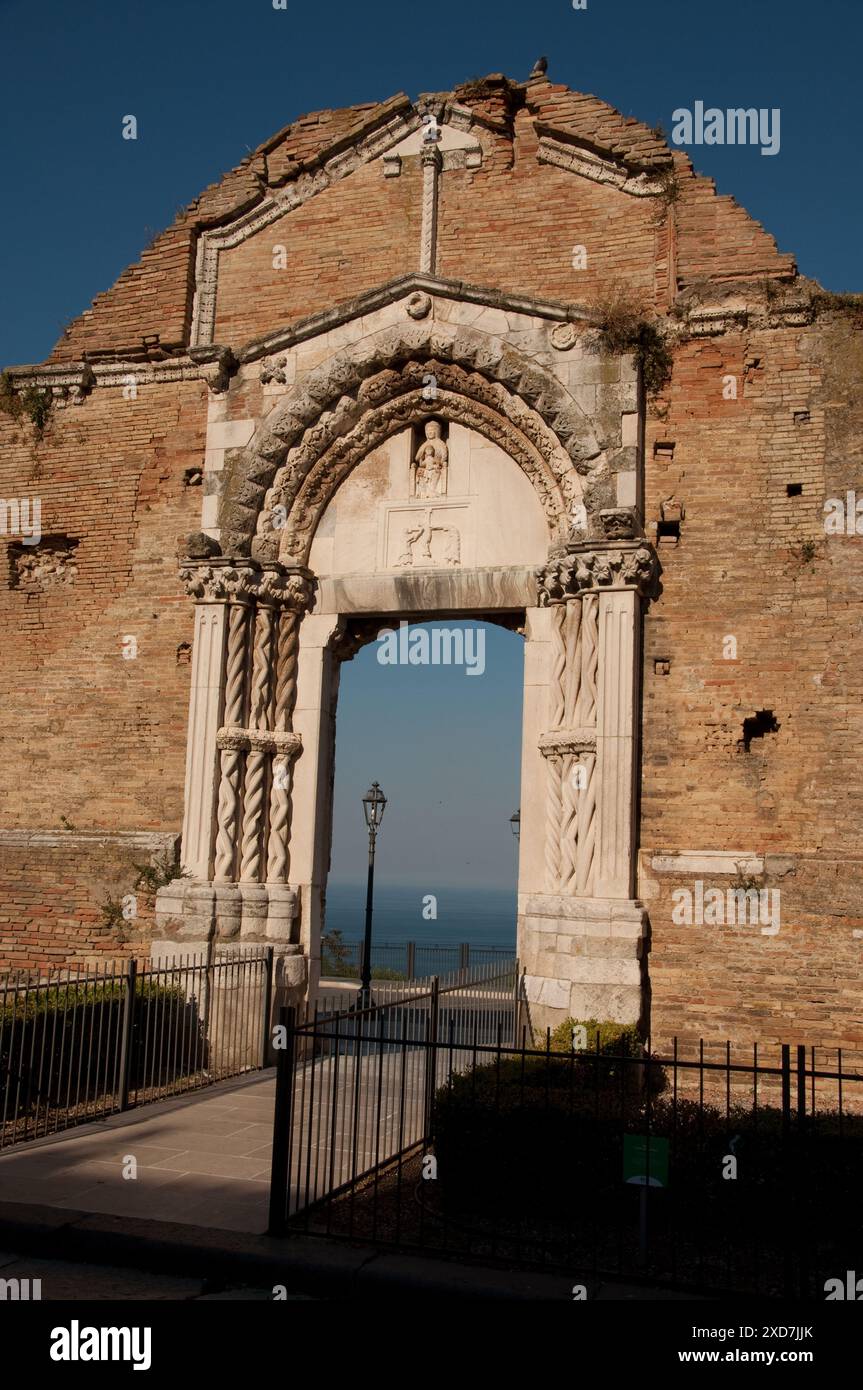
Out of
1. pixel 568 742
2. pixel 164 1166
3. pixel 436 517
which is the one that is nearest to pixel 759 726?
pixel 568 742

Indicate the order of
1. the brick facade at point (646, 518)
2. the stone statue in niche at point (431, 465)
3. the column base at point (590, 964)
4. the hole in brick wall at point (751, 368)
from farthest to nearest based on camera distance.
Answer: the stone statue in niche at point (431, 465) < the hole in brick wall at point (751, 368) < the brick facade at point (646, 518) < the column base at point (590, 964)

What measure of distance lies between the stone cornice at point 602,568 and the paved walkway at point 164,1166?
5.81m

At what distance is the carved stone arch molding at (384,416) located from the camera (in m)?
12.6

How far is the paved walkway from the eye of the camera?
6.94m

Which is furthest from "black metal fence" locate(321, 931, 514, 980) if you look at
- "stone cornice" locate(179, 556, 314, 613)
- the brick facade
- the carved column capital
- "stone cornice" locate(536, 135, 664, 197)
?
"stone cornice" locate(536, 135, 664, 197)

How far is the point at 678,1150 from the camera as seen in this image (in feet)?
22.3

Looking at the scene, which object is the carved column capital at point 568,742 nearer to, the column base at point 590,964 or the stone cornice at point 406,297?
the column base at point 590,964

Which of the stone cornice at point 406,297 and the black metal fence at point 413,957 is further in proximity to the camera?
the black metal fence at point 413,957

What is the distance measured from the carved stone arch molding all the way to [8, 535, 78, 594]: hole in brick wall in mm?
2449

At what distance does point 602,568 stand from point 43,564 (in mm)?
7235

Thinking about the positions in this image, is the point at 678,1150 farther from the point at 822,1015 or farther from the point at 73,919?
the point at 73,919

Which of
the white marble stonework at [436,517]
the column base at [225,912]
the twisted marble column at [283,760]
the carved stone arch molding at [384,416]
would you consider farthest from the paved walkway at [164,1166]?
the carved stone arch molding at [384,416]
